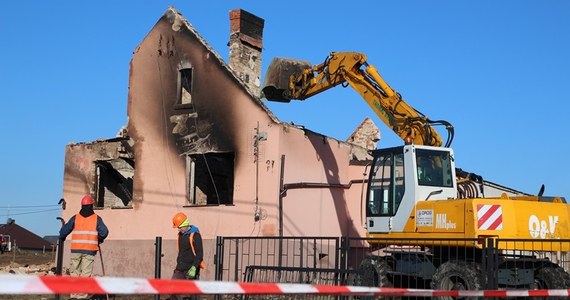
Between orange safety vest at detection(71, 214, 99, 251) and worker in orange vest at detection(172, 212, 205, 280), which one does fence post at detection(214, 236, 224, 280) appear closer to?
worker in orange vest at detection(172, 212, 205, 280)

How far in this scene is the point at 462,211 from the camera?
12617 millimetres

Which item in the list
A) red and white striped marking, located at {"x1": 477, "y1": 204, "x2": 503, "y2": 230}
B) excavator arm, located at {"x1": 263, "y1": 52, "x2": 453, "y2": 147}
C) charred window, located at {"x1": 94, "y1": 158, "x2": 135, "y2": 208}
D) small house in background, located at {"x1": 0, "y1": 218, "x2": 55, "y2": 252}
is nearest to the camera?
red and white striped marking, located at {"x1": 477, "y1": 204, "x2": 503, "y2": 230}

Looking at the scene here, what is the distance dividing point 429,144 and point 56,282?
11.8m

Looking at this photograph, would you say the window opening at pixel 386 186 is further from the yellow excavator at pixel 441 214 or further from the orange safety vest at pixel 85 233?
the orange safety vest at pixel 85 233

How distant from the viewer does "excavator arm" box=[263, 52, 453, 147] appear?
51.4 ft

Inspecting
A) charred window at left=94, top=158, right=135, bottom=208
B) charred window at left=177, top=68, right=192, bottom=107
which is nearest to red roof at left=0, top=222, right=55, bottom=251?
charred window at left=94, top=158, right=135, bottom=208

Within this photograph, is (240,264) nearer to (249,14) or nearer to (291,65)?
(291,65)

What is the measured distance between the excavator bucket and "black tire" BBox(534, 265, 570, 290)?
9.33 m

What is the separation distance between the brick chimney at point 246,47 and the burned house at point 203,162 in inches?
1.2

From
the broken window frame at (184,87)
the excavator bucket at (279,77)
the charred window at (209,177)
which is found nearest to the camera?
the excavator bucket at (279,77)

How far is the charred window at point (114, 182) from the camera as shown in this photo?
22547 mm

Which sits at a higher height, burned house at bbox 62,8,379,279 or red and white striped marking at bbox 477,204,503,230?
burned house at bbox 62,8,379,279

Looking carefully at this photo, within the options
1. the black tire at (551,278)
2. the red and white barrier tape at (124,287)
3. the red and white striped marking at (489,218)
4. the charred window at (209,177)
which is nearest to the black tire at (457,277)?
the red and white striped marking at (489,218)

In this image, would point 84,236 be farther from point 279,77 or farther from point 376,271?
point 279,77
